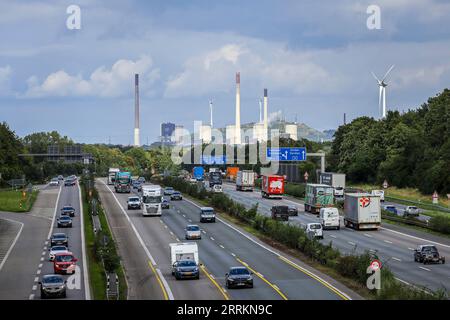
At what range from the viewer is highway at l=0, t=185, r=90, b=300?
5042 cm

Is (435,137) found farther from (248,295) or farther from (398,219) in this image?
(248,295)

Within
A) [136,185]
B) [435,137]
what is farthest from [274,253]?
[136,185]

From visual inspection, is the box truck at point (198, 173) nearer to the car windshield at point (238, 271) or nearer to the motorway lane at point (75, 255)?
the motorway lane at point (75, 255)

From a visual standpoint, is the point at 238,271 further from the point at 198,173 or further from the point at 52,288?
the point at 198,173

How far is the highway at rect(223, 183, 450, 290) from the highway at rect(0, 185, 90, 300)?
18649 millimetres

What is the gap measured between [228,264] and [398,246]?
18048 millimetres

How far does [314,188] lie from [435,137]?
4833 centimetres

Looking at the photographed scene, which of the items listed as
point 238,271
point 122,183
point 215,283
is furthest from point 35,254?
point 122,183

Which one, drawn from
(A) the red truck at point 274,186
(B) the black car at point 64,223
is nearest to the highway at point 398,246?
(B) the black car at point 64,223

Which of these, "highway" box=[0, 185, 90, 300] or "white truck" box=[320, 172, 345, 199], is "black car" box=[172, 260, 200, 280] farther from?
"white truck" box=[320, 172, 345, 199]

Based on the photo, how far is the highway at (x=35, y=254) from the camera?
1985 inches

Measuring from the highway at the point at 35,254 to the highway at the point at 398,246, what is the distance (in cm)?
1865

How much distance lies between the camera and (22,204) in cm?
12000

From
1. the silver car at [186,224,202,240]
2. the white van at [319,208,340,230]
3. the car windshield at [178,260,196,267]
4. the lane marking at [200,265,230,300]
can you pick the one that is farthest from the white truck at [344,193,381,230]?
the car windshield at [178,260,196,267]
